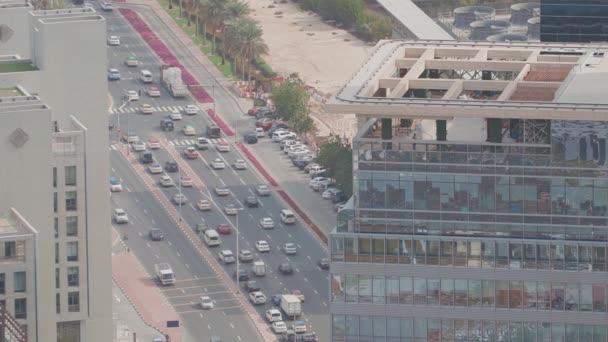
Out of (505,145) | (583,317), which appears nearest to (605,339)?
(583,317)

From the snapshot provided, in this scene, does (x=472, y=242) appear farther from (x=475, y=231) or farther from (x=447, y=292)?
(x=447, y=292)

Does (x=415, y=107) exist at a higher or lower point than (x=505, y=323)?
higher

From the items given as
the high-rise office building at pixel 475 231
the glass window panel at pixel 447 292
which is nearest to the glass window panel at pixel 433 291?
the high-rise office building at pixel 475 231

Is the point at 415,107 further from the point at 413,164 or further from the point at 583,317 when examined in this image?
the point at 583,317

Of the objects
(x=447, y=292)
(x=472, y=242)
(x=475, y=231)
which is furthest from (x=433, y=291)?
(x=475, y=231)

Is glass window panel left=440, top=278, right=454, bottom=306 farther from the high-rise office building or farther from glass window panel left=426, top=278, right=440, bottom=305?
glass window panel left=426, top=278, right=440, bottom=305

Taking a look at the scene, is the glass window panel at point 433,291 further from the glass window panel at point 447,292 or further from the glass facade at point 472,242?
the glass window panel at point 447,292
